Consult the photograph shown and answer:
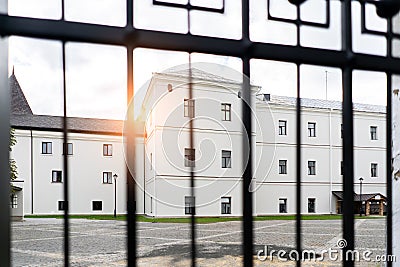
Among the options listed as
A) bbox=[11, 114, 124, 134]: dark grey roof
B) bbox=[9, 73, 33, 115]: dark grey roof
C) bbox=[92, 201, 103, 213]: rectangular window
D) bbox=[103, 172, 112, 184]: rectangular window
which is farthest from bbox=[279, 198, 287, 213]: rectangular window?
bbox=[9, 73, 33, 115]: dark grey roof

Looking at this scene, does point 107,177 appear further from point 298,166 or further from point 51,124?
point 298,166

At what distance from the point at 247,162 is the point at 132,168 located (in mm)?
244

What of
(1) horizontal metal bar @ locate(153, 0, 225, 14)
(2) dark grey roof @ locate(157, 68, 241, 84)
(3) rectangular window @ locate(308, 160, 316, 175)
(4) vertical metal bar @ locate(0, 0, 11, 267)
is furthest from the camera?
(3) rectangular window @ locate(308, 160, 316, 175)

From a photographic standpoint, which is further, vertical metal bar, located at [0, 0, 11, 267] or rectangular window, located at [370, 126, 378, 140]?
rectangular window, located at [370, 126, 378, 140]

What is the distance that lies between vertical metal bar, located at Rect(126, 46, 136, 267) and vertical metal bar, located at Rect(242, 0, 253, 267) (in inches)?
8.7

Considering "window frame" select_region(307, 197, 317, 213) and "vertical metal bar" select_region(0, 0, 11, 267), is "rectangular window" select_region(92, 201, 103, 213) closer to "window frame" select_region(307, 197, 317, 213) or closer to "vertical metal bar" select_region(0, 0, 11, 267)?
"window frame" select_region(307, 197, 317, 213)

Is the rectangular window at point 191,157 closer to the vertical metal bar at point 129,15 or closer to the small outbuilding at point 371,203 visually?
the vertical metal bar at point 129,15

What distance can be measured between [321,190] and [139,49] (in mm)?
16445

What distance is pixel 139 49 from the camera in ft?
2.59

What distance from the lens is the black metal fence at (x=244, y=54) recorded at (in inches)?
27.2

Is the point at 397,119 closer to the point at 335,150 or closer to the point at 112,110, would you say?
the point at 112,110

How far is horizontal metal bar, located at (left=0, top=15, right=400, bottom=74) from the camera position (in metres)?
0.70

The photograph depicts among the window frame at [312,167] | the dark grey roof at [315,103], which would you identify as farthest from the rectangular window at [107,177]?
the window frame at [312,167]

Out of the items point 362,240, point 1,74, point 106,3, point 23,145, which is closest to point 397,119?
point 106,3
